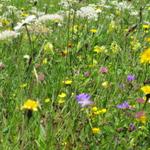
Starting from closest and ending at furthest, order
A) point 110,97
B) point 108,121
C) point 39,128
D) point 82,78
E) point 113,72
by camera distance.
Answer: point 39,128 → point 108,121 → point 110,97 → point 82,78 → point 113,72

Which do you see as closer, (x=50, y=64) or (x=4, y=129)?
(x=4, y=129)

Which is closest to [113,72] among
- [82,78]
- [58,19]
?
[82,78]

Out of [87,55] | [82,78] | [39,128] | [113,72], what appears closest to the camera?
[39,128]

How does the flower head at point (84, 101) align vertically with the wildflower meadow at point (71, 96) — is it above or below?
above

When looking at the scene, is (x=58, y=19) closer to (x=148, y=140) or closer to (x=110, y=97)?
(x=110, y=97)

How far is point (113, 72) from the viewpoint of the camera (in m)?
3.12

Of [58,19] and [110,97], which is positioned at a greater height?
[58,19]

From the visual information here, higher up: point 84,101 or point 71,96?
point 84,101

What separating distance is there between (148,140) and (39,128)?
49 centimetres

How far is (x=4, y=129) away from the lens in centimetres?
215

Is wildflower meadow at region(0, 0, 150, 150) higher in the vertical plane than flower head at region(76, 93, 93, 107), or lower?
lower

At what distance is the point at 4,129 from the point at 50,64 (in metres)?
1.14

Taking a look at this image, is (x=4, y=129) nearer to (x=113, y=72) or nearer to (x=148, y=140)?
(x=148, y=140)

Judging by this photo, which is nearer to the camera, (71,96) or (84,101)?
(84,101)
